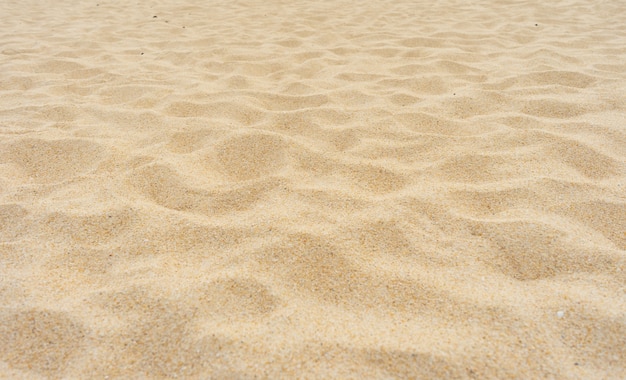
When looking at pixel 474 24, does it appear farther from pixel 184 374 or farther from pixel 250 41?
pixel 184 374

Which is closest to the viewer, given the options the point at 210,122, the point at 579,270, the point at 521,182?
the point at 579,270

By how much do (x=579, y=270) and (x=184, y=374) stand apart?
0.99 m

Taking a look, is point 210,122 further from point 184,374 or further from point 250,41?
point 250,41

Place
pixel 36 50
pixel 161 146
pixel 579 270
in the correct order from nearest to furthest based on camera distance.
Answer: pixel 579 270 → pixel 161 146 → pixel 36 50

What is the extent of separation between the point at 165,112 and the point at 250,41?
148 centimetres

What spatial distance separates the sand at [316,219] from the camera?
914mm

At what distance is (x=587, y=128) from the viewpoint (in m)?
1.74

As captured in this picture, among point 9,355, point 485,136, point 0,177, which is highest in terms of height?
point 485,136

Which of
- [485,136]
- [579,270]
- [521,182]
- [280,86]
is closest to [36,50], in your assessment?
[280,86]

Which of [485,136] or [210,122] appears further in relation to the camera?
[210,122]

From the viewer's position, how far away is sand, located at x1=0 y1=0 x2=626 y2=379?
3.00 ft

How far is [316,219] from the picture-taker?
4.26 feet

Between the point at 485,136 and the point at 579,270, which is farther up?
the point at 485,136

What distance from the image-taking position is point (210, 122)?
1947 millimetres
